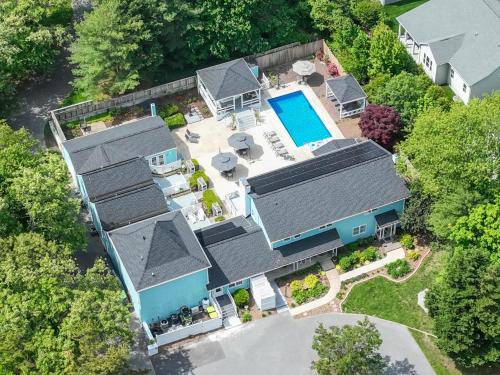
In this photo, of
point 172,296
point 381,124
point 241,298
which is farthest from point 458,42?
point 172,296

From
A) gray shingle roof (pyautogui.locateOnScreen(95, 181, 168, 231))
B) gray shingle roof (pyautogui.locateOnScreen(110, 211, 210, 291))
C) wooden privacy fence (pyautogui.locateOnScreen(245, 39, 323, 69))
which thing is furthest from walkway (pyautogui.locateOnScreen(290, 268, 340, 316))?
wooden privacy fence (pyautogui.locateOnScreen(245, 39, 323, 69))

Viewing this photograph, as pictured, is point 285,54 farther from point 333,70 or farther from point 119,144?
point 119,144

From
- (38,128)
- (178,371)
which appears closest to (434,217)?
(178,371)

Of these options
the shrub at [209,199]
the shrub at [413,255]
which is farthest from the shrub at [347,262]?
the shrub at [209,199]

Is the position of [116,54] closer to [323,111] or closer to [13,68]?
[13,68]

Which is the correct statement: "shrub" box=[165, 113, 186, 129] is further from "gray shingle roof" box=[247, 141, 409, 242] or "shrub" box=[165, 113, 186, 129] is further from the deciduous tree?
the deciduous tree

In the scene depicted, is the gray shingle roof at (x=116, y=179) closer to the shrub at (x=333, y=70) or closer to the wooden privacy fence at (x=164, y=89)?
the wooden privacy fence at (x=164, y=89)

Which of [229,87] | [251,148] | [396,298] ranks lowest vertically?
[396,298]
